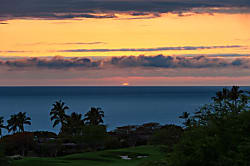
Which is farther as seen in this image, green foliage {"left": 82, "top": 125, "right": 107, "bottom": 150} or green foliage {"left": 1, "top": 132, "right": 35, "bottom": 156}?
green foliage {"left": 1, "top": 132, "right": 35, "bottom": 156}

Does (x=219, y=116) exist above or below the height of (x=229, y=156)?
above

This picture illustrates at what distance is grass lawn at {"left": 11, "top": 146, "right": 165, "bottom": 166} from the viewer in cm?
4822

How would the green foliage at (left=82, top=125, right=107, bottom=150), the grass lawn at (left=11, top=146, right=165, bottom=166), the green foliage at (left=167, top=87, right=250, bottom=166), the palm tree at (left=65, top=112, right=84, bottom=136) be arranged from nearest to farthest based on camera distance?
the green foliage at (left=167, top=87, right=250, bottom=166)
the grass lawn at (left=11, top=146, right=165, bottom=166)
the green foliage at (left=82, top=125, right=107, bottom=150)
the palm tree at (left=65, top=112, right=84, bottom=136)

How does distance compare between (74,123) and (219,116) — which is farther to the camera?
(74,123)

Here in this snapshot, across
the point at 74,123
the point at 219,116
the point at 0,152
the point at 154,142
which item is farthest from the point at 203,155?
the point at 74,123

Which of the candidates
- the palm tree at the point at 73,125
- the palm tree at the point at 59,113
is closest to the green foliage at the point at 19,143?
the palm tree at the point at 73,125

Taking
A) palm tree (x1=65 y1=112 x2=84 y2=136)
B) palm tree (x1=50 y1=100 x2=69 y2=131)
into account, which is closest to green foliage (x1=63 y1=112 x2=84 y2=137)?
palm tree (x1=65 y1=112 x2=84 y2=136)

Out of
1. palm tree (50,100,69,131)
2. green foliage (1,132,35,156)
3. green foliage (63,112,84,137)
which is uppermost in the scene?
palm tree (50,100,69,131)

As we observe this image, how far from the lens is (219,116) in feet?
77.5

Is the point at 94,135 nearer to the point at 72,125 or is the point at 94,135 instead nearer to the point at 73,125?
the point at 73,125

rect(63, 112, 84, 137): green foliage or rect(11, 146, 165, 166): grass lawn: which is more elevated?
rect(63, 112, 84, 137): green foliage

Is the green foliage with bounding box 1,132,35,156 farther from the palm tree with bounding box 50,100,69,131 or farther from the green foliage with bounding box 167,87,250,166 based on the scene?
the green foliage with bounding box 167,87,250,166

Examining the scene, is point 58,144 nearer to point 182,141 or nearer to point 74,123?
point 74,123

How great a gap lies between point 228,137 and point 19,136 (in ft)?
190
